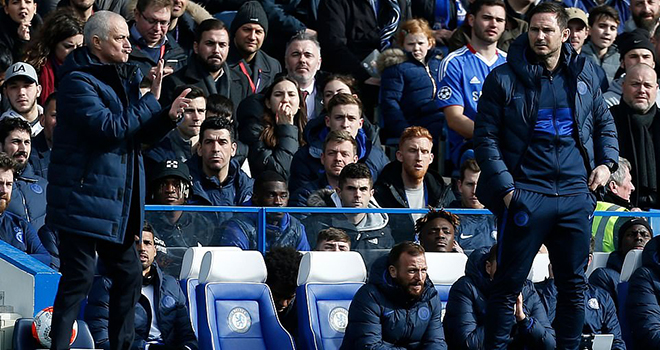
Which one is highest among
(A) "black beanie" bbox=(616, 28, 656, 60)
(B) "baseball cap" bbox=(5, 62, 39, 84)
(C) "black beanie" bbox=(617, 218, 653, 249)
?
(A) "black beanie" bbox=(616, 28, 656, 60)

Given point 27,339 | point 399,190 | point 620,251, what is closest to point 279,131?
point 399,190

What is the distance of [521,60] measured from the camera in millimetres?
7898

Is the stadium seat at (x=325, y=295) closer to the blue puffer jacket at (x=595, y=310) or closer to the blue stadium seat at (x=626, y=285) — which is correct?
the blue puffer jacket at (x=595, y=310)

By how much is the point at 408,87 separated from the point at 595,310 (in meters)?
3.46

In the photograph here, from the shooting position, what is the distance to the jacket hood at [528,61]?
784cm

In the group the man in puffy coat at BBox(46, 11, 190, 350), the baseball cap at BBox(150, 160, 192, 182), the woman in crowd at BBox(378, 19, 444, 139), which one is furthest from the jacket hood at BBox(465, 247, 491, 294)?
the woman in crowd at BBox(378, 19, 444, 139)

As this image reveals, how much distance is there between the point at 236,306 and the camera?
31.6ft

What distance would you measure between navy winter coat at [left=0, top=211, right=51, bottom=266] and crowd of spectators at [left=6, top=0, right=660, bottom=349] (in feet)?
0.03

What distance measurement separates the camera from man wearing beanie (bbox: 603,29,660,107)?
13039 millimetres

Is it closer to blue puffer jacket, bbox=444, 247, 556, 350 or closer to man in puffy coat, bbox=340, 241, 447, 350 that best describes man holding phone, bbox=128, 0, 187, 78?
man in puffy coat, bbox=340, 241, 447, 350

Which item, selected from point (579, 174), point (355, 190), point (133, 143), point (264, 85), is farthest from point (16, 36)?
point (579, 174)

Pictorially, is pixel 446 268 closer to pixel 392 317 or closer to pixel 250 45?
pixel 392 317

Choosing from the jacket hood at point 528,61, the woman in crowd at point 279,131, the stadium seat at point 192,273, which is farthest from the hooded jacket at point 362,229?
the jacket hood at point 528,61

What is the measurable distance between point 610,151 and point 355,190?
9.55 feet
